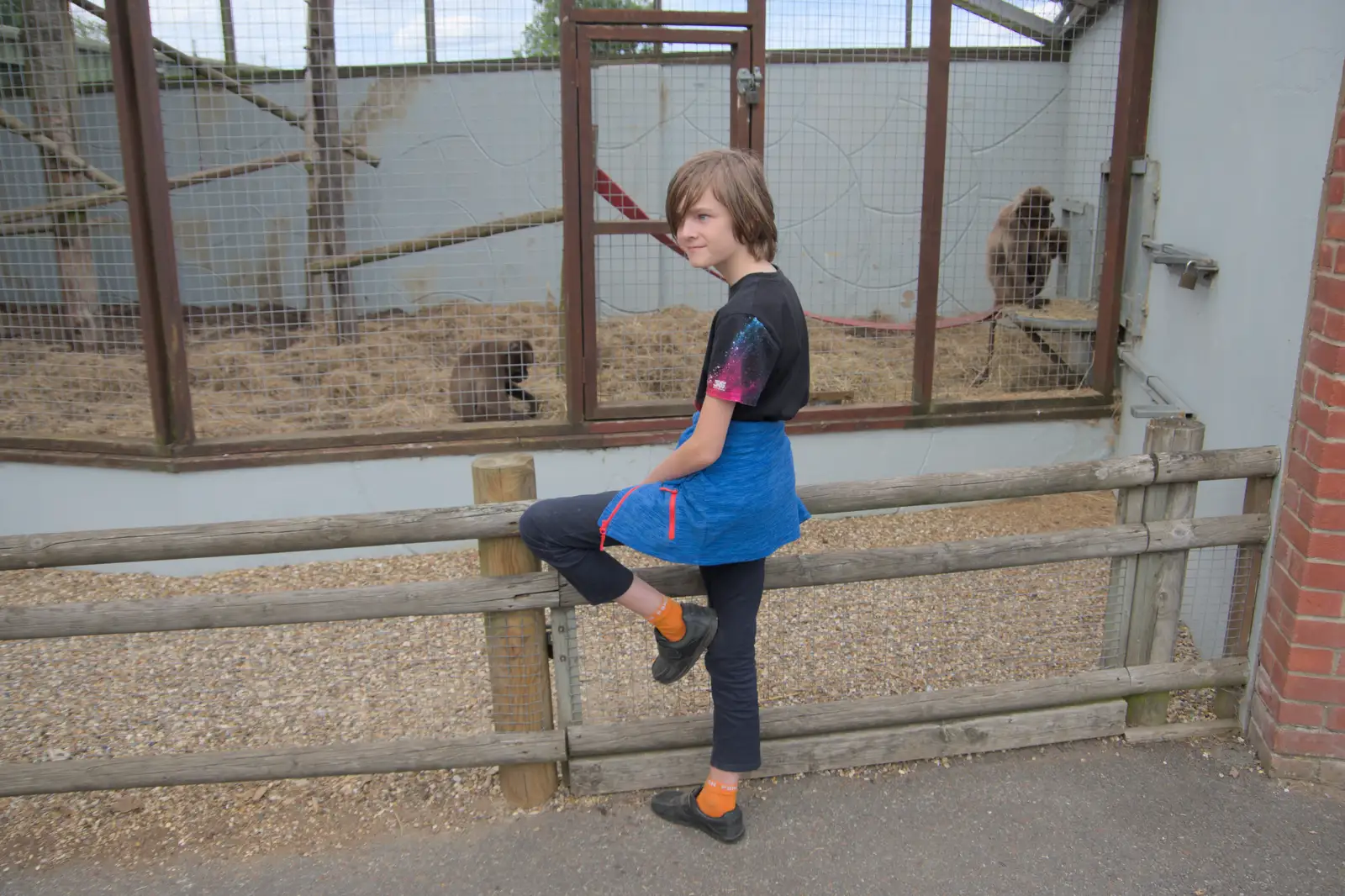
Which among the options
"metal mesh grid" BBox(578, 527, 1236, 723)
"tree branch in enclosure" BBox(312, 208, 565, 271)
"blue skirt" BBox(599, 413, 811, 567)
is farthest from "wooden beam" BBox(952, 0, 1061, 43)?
"blue skirt" BBox(599, 413, 811, 567)

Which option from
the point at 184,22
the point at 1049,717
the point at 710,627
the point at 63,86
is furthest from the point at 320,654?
the point at 63,86

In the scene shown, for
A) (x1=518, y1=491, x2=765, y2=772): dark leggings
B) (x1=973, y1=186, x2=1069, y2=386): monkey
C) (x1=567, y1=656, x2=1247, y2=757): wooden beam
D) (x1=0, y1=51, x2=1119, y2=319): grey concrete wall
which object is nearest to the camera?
(x1=518, y1=491, x2=765, y2=772): dark leggings

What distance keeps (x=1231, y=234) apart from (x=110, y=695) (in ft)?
14.0

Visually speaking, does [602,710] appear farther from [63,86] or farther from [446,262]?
[63,86]

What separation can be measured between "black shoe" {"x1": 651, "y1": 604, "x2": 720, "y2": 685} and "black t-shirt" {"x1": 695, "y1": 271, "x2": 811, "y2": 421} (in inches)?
21.5

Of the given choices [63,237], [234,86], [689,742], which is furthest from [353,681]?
[63,237]

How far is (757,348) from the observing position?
6.84ft

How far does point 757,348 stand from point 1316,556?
1653 mm

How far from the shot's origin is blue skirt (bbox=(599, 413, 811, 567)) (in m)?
2.24

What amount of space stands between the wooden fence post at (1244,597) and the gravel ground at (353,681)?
0.58 feet

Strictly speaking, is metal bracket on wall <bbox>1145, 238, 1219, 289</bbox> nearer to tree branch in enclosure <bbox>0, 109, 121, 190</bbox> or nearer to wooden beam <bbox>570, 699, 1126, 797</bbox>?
wooden beam <bbox>570, 699, 1126, 797</bbox>

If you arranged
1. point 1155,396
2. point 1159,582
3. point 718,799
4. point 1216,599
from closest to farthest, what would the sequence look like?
point 718,799 → point 1159,582 → point 1216,599 → point 1155,396

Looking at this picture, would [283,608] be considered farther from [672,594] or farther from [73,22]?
[73,22]

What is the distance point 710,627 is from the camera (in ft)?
8.16
